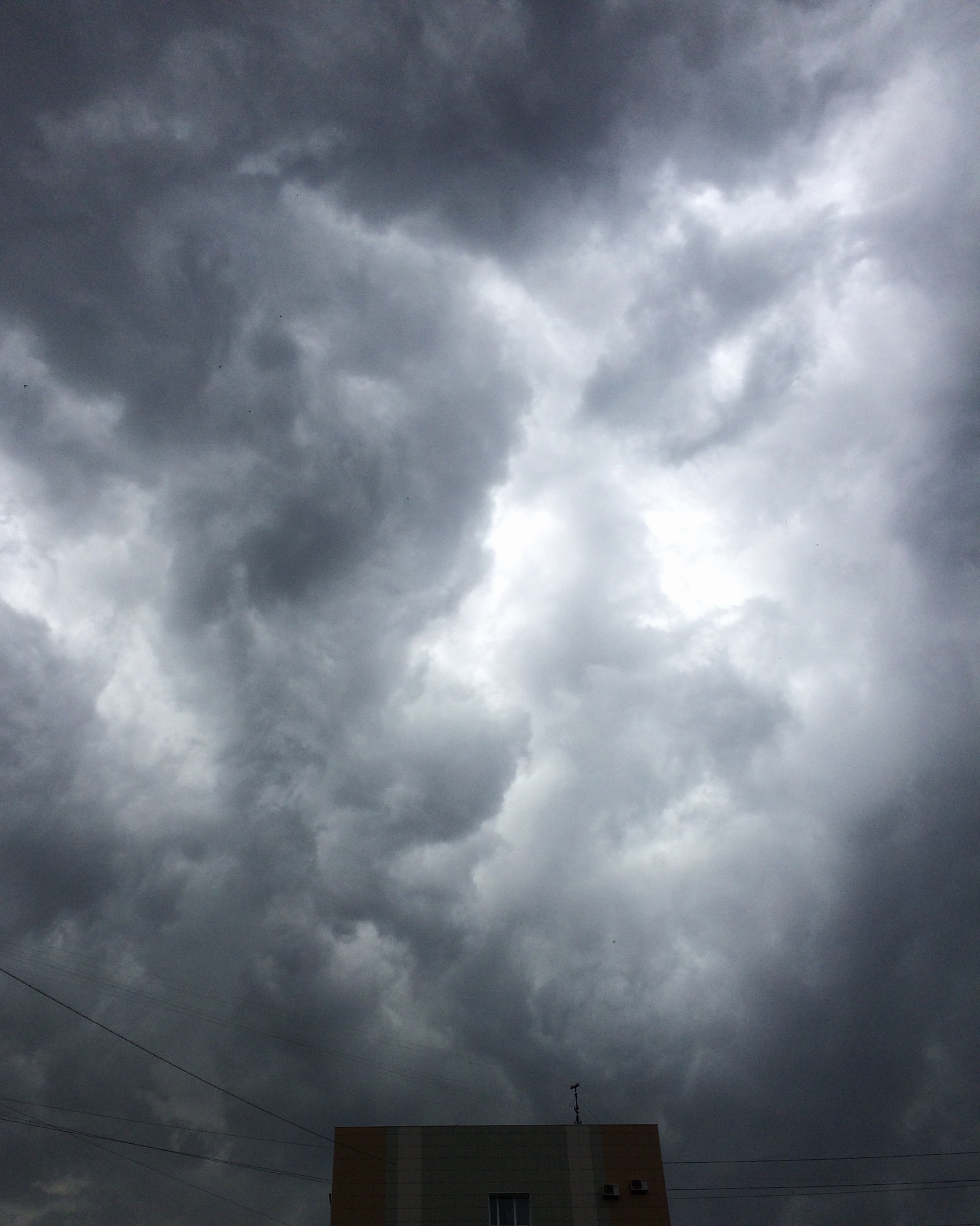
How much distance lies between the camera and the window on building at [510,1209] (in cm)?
4512

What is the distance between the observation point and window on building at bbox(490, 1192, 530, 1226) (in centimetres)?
4512

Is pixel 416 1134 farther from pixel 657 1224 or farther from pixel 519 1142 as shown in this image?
pixel 657 1224

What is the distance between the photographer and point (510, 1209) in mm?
45500

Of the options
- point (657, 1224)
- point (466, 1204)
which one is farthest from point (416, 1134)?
point (657, 1224)

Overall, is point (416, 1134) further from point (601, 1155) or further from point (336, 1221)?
point (601, 1155)

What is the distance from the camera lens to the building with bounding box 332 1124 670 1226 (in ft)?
148

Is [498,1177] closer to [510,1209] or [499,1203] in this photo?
[499,1203]

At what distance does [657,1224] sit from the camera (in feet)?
149

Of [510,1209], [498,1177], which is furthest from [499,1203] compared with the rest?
[498,1177]

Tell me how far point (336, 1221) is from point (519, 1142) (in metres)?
10.5

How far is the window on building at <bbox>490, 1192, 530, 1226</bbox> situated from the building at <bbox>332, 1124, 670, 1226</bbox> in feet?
0.11

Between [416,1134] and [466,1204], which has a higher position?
[416,1134]

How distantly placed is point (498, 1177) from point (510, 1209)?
1.63 metres

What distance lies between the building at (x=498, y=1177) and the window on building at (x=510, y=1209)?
0.11 feet
